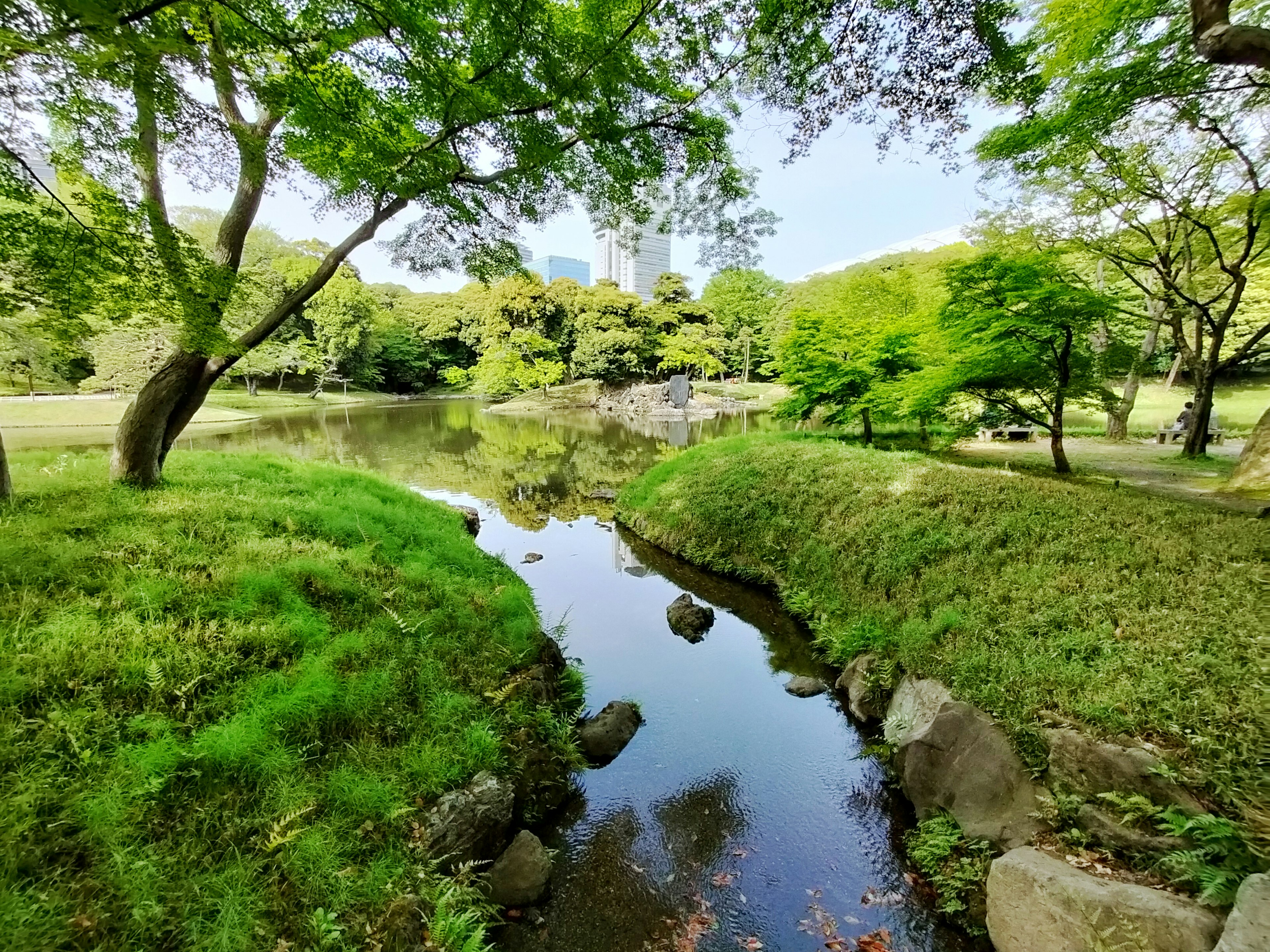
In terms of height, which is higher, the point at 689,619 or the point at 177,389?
the point at 177,389

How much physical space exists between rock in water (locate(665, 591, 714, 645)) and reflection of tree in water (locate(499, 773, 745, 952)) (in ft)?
9.52

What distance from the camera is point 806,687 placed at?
20.6 feet

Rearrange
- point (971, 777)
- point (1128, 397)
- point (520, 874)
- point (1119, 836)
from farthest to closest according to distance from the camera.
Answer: point (1128, 397) → point (971, 777) → point (520, 874) → point (1119, 836)

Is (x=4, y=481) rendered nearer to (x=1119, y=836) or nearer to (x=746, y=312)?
(x=1119, y=836)

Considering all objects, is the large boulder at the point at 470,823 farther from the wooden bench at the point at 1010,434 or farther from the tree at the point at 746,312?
the tree at the point at 746,312

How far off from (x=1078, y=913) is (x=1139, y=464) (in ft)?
37.4

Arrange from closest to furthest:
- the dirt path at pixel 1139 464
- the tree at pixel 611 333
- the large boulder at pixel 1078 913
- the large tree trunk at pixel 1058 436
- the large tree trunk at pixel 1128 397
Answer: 1. the large boulder at pixel 1078 913
2. the dirt path at pixel 1139 464
3. the large tree trunk at pixel 1058 436
4. the large tree trunk at pixel 1128 397
5. the tree at pixel 611 333

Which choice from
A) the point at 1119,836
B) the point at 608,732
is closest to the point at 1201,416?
the point at 1119,836

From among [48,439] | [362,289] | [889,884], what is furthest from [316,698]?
[362,289]

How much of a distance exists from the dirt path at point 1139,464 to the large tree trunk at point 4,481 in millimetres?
13450

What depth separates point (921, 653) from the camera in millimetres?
5273

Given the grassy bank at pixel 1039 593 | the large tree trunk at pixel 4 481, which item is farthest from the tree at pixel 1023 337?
the large tree trunk at pixel 4 481

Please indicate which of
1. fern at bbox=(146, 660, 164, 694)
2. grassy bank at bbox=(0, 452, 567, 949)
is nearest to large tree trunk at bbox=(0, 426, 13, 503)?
grassy bank at bbox=(0, 452, 567, 949)

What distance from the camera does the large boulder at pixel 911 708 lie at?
4691 mm
